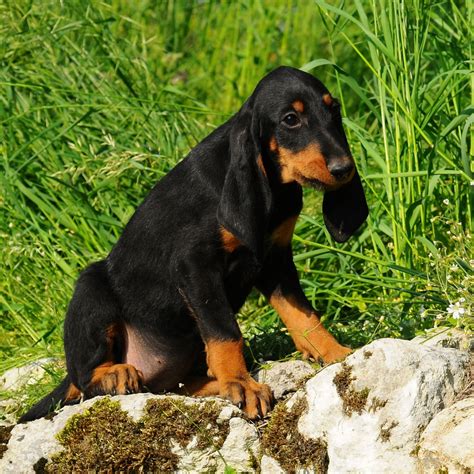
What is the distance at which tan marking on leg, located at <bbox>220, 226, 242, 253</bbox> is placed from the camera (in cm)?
448

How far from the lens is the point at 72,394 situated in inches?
193

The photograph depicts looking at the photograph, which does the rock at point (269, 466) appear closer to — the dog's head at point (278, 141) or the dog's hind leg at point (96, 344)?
the dog's hind leg at point (96, 344)

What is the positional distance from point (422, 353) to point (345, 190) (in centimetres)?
100

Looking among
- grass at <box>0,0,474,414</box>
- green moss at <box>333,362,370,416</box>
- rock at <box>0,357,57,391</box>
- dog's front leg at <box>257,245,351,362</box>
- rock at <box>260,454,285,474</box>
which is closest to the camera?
green moss at <box>333,362,370,416</box>

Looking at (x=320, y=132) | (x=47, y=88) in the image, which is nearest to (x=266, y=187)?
(x=320, y=132)

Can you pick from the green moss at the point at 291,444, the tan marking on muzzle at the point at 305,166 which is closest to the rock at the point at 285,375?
the green moss at the point at 291,444

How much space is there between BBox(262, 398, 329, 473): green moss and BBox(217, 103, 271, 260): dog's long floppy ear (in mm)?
690

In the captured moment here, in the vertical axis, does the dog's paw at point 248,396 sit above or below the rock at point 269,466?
above

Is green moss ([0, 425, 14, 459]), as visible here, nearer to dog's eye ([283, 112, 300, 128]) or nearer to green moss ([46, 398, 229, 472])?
green moss ([46, 398, 229, 472])

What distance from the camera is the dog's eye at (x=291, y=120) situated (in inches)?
173

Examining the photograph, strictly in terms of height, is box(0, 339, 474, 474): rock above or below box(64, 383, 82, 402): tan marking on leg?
below

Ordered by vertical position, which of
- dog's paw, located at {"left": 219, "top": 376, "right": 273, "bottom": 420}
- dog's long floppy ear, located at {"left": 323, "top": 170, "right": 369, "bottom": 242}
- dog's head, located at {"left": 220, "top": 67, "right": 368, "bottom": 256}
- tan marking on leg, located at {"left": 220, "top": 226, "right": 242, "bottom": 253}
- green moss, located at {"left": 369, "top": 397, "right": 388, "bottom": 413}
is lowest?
green moss, located at {"left": 369, "top": 397, "right": 388, "bottom": 413}

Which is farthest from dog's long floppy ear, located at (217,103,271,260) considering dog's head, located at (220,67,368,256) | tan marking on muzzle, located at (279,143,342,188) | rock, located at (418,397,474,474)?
rock, located at (418,397,474,474)

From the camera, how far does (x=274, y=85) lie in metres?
4.49
